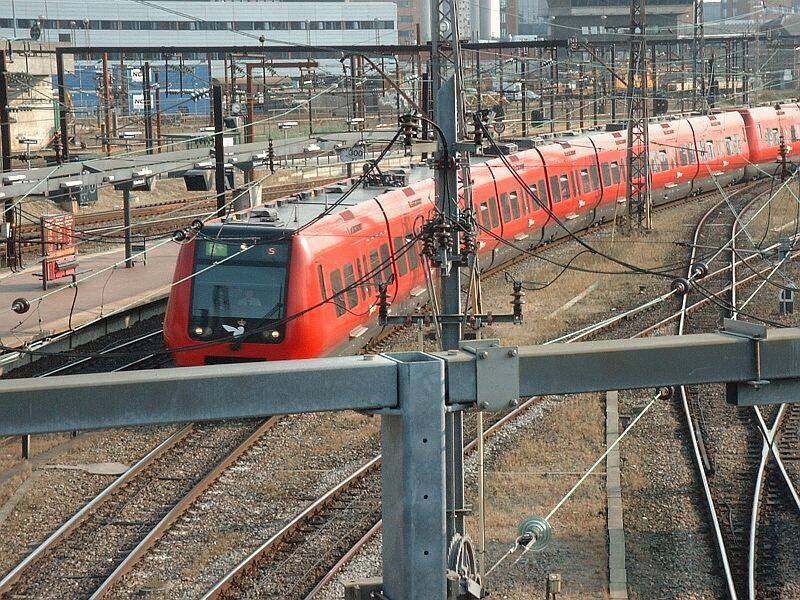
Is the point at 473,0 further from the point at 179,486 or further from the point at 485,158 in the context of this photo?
the point at 179,486

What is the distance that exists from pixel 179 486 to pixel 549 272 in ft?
41.9

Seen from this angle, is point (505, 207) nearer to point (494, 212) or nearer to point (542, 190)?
point (494, 212)

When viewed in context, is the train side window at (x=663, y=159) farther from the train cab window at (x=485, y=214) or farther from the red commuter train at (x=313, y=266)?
the train cab window at (x=485, y=214)

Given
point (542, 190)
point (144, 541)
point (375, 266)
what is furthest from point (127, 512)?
point (542, 190)

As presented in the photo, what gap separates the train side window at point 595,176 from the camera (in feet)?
93.8

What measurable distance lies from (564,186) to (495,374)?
70.8 ft

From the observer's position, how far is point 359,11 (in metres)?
92.8

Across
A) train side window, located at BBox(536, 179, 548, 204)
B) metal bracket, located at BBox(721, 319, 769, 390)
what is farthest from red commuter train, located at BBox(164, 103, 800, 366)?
metal bracket, located at BBox(721, 319, 769, 390)

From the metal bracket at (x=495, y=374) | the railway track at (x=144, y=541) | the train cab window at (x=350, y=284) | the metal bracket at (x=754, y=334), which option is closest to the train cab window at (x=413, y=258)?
the train cab window at (x=350, y=284)

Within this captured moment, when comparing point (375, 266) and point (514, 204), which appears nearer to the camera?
point (375, 266)

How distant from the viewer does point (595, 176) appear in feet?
94.5

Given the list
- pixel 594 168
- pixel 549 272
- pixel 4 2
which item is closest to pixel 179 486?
pixel 549 272

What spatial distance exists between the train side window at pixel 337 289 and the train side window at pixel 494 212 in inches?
259

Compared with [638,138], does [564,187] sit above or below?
below
